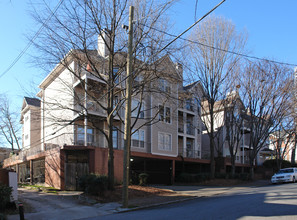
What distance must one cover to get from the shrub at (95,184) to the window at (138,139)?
1134 centimetres

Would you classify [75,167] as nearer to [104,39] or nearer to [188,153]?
[104,39]

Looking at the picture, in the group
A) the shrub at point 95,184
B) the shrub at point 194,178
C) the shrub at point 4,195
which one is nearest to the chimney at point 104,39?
the shrub at point 95,184

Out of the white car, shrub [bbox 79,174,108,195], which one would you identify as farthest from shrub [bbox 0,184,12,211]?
the white car

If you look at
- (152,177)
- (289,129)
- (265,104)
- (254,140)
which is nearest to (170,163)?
(152,177)

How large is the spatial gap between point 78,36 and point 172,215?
10351 mm

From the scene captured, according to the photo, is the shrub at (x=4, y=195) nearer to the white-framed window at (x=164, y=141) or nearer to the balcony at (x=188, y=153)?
the white-framed window at (x=164, y=141)

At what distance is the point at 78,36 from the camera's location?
16016mm

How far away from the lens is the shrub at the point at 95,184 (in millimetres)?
16131

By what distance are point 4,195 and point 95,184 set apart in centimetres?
471

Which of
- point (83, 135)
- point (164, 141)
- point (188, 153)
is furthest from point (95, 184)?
point (188, 153)

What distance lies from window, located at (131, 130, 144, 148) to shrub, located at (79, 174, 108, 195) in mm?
11335

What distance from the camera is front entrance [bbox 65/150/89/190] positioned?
70.4 ft

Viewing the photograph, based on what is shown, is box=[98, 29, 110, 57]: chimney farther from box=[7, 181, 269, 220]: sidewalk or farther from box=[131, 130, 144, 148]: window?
box=[7, 181, 269, 220]: sidewalk

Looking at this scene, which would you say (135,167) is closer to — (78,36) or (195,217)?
(78,36)
